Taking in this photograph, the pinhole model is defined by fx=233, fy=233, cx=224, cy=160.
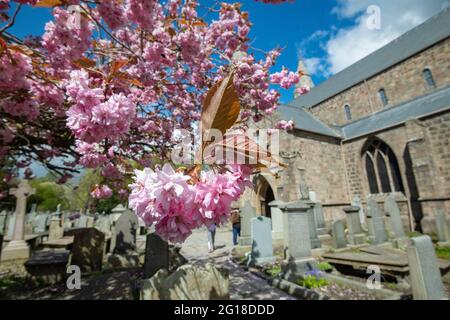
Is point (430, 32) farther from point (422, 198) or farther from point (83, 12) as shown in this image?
point (83, 12)

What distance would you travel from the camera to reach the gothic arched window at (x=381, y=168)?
14.5 metres

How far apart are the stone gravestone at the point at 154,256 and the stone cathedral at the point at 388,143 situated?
675cm

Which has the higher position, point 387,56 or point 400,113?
point 387,56

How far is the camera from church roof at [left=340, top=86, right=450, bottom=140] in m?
13.3

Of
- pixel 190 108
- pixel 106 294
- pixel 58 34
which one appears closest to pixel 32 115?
pixel 58 34

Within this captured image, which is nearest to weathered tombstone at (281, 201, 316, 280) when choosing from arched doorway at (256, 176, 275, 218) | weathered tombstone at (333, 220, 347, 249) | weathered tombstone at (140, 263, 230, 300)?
weathered tombstone at (333, 220, 347, 249)

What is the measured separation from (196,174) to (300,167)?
13961 mm

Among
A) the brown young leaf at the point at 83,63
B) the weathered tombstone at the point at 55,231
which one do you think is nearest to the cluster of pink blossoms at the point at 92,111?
the brown young leaf at the point at 83,63

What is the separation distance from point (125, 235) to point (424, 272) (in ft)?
25.4

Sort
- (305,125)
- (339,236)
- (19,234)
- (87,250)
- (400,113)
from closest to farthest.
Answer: (87,250), (339,236), (19,234), (400,113), (305,125)

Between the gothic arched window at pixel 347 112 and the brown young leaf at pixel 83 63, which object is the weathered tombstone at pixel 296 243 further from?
the gothic arched window at pixel 347 112

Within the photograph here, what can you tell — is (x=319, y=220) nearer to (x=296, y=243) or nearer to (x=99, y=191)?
(x=296, y=243)

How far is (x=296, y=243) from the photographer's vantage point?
6.35 meters

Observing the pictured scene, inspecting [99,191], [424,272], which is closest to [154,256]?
[99,191]
